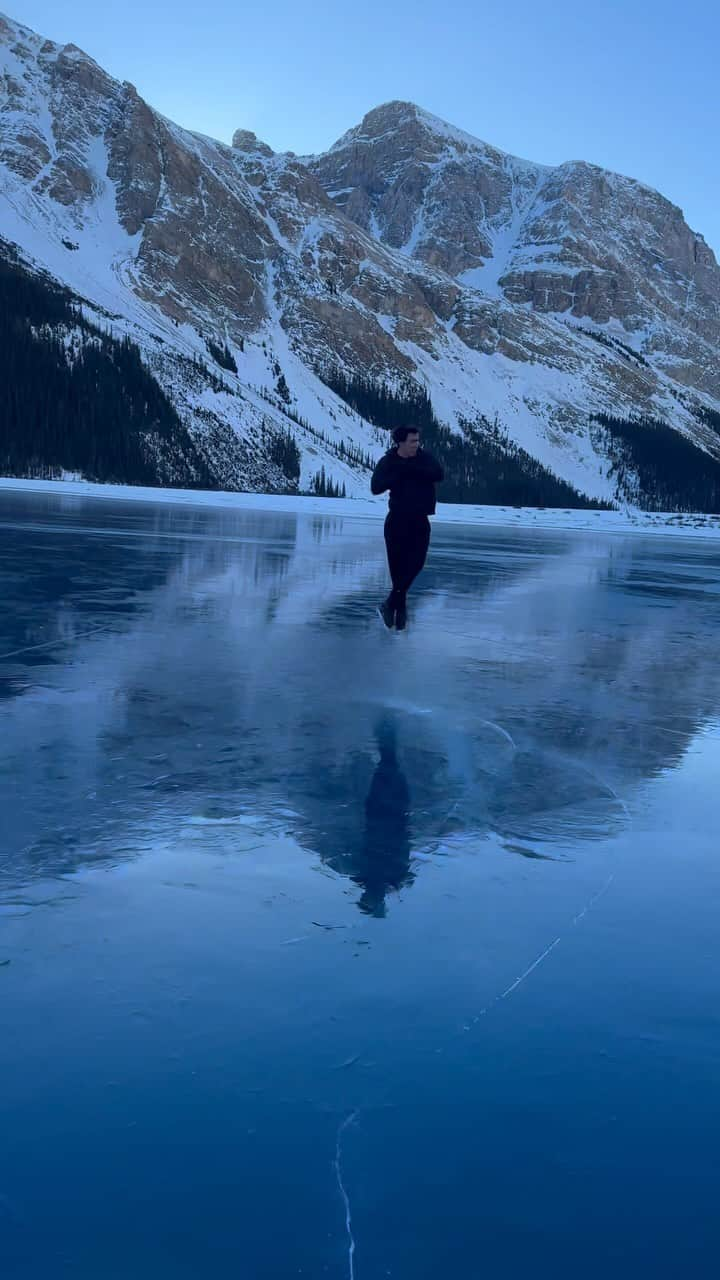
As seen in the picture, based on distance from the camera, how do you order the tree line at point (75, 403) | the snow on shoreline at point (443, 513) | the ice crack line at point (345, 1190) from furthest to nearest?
the tree line at point (75, 403)
the snow on shoreline at point (443, 513)
the ice crack line at point (345, 1190)

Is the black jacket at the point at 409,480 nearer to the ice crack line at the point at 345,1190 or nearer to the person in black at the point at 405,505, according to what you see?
the person in black at the point at 405,505

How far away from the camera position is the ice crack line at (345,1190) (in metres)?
2.24

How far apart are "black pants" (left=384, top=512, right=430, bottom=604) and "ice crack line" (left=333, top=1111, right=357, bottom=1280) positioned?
913 cm

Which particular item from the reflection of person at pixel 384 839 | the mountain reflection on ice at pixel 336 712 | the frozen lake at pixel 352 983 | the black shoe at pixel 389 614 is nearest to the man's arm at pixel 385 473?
the black shoe at pixel 389 614

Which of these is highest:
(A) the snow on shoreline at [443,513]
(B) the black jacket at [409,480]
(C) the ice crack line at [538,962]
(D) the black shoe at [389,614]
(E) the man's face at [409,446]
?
(E) the man's face at [409,446]

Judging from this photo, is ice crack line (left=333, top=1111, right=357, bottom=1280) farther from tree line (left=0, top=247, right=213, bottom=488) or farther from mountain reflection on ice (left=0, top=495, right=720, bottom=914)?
tree line (left=0, top=247, right=213, bottom=488)

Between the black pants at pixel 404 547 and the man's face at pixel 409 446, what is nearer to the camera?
the man's face at pixel 409 446

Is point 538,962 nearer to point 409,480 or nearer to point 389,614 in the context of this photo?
point 409,480

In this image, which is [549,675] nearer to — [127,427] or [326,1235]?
[326,1235]

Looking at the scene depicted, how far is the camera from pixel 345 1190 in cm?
242

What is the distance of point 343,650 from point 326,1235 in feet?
28.2

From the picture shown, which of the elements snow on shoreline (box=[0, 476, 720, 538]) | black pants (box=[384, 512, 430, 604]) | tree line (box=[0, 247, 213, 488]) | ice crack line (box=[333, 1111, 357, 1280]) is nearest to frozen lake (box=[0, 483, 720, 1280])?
ice crack line (box=[333, 1111, 357, 1280])

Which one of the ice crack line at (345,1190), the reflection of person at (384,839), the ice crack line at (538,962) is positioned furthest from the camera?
the reflection of person at (384,839)

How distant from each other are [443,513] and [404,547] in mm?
60568
